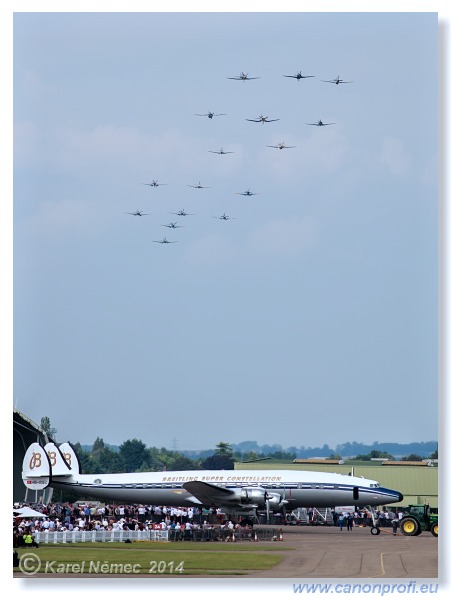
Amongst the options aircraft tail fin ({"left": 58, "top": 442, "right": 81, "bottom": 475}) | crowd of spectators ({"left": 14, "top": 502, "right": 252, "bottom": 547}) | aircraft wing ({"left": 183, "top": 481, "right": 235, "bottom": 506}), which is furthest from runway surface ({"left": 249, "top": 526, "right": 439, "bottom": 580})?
aircraft tail fin ({"left": 58, "top": 442, "right": 81, "bottom": 475})

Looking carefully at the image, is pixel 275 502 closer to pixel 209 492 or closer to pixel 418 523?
pixel 209 492

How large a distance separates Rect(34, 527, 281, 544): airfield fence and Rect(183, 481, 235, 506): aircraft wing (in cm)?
654

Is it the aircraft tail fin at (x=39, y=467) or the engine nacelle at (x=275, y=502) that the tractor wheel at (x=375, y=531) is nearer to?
the engine nacelle at (x=275, y=502)

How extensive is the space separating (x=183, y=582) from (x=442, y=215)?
13736mm

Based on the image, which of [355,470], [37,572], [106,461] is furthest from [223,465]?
[37,572]

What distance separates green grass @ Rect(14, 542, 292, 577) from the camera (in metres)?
34.8

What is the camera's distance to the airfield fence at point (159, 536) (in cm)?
4616

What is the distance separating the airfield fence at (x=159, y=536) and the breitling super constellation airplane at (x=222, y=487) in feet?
22.3

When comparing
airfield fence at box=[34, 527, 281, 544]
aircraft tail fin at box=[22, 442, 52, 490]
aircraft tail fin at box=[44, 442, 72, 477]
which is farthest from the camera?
aircraft tail fin at box=[44, 442, 72, 477]

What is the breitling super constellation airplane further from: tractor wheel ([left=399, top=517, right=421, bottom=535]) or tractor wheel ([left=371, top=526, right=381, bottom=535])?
tractor wheel ([left=399, top=517, right=421, bottom=535])

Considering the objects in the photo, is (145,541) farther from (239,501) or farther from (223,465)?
(223,465)

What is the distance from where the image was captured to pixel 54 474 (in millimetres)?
66500

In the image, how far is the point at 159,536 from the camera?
164ft

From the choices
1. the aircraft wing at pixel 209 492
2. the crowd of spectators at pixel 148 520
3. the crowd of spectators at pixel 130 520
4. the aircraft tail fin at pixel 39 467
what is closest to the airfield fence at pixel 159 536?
the crowd of spectators at pixel 148 520
